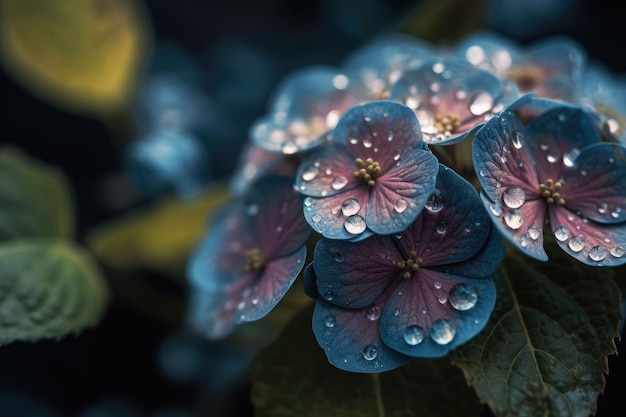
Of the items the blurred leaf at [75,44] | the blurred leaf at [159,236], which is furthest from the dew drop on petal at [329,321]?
the blurred leaf at [75,44]

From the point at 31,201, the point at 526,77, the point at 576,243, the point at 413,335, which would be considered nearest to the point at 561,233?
the point at 576,243

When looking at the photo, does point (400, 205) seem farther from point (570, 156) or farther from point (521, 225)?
point (570, 156)

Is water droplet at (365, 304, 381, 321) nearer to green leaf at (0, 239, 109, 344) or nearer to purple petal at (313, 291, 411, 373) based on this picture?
purple petal at (313, 291, 411, 373)

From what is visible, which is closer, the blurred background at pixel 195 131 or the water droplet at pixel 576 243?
the water droplet at pixel 576 243

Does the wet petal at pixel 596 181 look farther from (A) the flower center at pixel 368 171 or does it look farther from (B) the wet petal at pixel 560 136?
(A) the flower center at pixel 368 171

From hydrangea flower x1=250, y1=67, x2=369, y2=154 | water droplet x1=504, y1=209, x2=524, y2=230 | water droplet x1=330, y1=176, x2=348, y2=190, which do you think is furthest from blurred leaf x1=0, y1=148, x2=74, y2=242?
water droplet x1=504, y1=209, x2=524, y2=230
